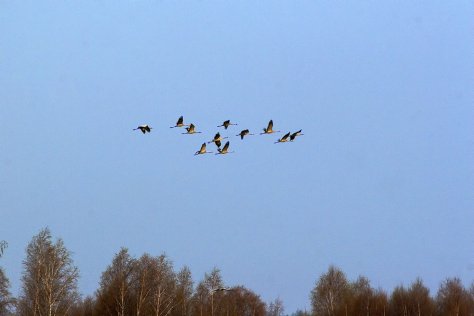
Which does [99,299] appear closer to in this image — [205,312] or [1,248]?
[205,312]

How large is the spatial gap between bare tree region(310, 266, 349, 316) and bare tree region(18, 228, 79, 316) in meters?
26.8

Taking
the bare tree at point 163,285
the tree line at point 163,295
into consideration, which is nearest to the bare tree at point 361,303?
the tree line at point 163,295

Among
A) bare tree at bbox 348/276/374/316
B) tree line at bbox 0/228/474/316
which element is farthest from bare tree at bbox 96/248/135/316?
bare tree at bbox 348/276/374/316

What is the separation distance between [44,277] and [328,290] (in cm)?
3230

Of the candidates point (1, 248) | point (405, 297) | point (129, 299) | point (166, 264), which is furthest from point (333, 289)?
point (1, 248)

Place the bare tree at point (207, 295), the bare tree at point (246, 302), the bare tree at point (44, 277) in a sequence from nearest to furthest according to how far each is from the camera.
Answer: the bare tree at point (44, 277), the bare tree at point (207, 295), the bare tree at point (246, 302)

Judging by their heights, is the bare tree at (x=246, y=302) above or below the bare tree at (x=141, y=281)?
above

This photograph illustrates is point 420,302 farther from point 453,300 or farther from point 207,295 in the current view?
point 207,295

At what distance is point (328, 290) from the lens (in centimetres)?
6838

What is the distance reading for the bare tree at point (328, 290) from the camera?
67750 mm

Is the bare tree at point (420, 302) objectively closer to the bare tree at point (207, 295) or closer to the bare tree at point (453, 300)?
the bare tree at point (453, 300)

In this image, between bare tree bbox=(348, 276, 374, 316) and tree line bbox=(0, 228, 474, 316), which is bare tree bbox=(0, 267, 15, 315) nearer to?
tree line bbox=(0, 228, 474, 316)

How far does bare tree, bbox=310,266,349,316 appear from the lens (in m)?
67.8

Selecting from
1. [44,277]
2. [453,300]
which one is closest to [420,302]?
[453,300]
